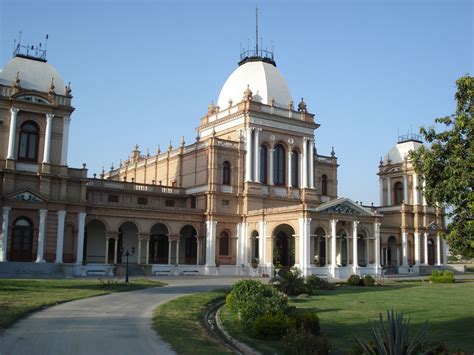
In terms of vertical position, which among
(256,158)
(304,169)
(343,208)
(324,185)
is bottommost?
(343,208)

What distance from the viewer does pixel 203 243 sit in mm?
54656

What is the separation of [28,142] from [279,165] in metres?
26.6

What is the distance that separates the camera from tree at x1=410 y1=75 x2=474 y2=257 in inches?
738

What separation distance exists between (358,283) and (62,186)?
25340 mm

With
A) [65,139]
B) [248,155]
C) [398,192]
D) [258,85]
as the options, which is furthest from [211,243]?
[398,192]

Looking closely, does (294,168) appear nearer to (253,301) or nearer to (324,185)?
(324,185)

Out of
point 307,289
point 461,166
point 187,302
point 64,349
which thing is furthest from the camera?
point 307,289

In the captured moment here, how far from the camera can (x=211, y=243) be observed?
53906 mm

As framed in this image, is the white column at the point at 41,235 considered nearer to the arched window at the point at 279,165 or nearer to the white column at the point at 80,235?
the white column at the point at 80,235

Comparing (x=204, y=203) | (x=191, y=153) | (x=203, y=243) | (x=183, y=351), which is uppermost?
(x=191, y=153)

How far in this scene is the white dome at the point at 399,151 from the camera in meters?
75.4

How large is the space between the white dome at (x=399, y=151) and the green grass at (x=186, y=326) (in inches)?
2169

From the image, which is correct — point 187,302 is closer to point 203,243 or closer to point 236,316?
point 236,316

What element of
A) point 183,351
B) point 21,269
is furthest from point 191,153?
point 183,351
